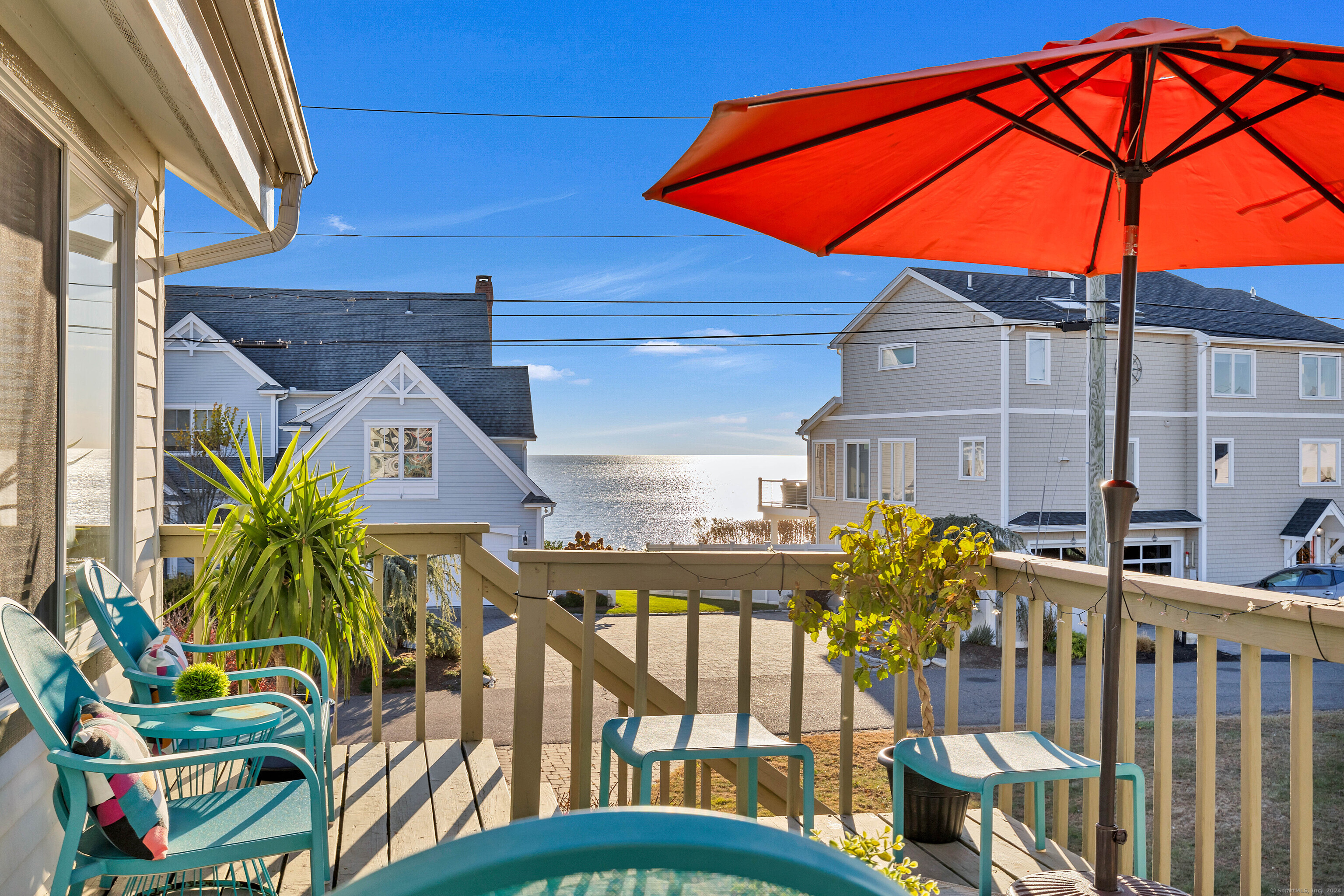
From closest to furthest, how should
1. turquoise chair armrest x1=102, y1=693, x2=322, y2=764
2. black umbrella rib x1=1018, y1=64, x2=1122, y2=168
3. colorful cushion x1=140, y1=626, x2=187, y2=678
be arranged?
black umbrella rib x1=1018, y1=64, x2=1122, y2=168
turquoise chair armrest x1=102, y1=693, x2=322, y2=764
colorful cushion x1=140, y1=626, x2=187, y2=678

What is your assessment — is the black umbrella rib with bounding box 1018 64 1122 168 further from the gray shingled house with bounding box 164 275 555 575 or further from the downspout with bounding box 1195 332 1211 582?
the downspout with bounding box 1195 332 1211 582

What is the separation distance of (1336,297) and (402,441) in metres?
26.5

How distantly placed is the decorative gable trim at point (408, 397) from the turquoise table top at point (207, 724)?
1252cm

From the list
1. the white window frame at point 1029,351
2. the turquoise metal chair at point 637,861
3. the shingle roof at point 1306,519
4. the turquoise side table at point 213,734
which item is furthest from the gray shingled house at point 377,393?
the shingle roof at point 1306,519

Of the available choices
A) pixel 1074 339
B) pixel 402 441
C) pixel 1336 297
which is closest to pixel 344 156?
pixel 402 441

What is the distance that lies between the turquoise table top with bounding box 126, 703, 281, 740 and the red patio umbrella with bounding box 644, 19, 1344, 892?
163cm

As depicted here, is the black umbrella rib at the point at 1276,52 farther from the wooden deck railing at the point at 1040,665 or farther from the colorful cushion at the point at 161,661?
the colorful cushion at the point at 161,661

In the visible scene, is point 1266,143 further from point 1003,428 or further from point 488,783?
point 1003,428

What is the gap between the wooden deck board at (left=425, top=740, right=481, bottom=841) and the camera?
2649 mm

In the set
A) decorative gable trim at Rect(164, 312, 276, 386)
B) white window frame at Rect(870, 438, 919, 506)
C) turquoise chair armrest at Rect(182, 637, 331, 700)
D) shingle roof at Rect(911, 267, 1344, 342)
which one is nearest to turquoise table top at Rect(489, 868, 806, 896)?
turquoise chair armrest at Rect(182, 637, 331, 700)

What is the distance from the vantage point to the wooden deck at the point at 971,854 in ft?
7.36

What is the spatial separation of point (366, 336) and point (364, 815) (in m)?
16.1

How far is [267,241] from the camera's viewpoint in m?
4.05

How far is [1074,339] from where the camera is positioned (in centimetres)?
1474
